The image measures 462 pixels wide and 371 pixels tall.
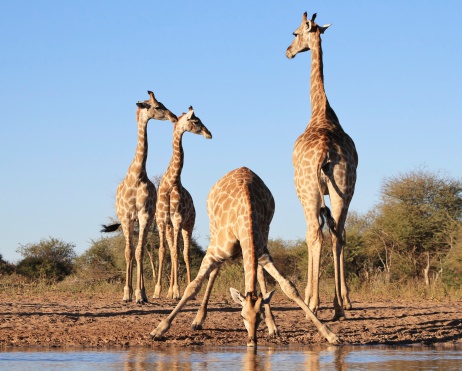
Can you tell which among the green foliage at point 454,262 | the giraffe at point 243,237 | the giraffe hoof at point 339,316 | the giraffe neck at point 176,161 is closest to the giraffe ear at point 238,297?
the giraffe at point 243,237

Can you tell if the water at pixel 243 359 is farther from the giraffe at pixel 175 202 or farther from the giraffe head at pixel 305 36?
the giraffe at pixel 175 202

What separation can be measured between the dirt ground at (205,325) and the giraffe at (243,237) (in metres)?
0.61

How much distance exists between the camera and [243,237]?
30.7 feet

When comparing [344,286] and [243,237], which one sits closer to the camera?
[243,237]

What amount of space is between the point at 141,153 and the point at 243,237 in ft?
22.4

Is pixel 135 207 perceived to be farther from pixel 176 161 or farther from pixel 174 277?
pixel 176 161

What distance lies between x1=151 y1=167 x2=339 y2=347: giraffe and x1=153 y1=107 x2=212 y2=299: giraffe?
5995mm

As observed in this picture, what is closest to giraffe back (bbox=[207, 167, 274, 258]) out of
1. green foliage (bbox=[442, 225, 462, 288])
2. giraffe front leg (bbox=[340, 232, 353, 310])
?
giraffe front leg (bbox=[340, 232, 353, 310])

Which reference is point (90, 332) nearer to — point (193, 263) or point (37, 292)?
point (37, 292)

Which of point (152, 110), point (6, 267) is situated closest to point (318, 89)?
point (152, 110)

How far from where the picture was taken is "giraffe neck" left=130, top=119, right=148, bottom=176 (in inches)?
616

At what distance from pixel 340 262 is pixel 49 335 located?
423cm

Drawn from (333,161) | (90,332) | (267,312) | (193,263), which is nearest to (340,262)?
(333,161)

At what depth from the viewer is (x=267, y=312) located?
394 inches
